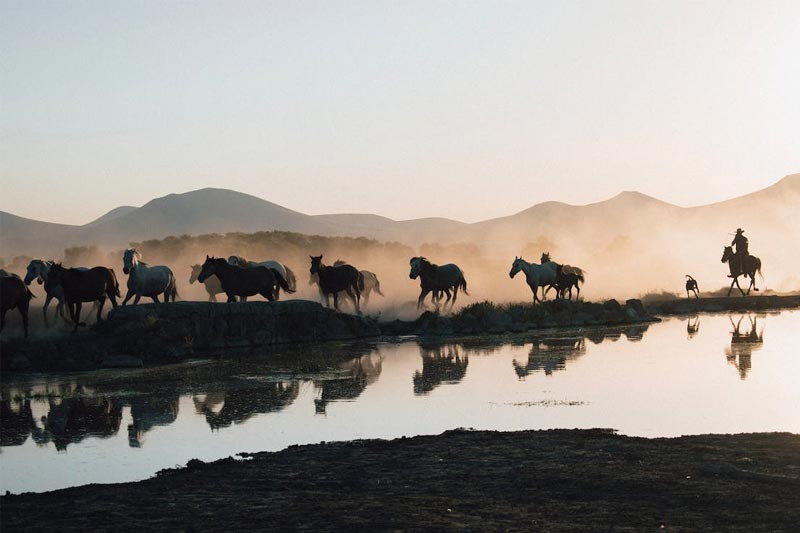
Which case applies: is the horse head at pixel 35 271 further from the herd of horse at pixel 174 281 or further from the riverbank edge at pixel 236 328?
the riverbank edge at pixel 236 328

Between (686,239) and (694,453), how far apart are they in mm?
123565

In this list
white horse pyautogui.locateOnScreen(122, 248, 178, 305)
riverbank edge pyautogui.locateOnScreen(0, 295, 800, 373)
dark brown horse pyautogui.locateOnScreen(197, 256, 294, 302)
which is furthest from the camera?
dark brown horse pyautogui.locateOnScreen(197, 256, 294, 302)

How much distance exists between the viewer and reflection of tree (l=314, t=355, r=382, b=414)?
818 inches

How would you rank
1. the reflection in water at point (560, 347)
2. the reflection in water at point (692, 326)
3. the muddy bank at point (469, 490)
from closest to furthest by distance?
the muddy bank at point (469, 490) → the reflection in water at point (560, 347) → the reflection in water at point (692, 326)

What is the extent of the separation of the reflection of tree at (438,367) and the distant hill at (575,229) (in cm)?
5272

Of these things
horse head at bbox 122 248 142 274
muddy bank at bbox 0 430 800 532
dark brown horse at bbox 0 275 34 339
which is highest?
horse head at bbox 122 248 142 274

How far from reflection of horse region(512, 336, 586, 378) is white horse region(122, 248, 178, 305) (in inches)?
519

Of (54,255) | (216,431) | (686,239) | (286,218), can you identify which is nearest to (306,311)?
(216,431)

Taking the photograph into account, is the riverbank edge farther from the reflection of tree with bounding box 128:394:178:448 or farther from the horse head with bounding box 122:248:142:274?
the reflection of tree with bounding box 128:394:178:448

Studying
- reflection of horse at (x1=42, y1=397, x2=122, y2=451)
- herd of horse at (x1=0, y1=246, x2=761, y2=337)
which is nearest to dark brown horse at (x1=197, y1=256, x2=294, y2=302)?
herd of horse at (x1=0, y1=246, x2=761, y2=337)

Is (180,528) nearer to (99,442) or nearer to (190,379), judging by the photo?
(99,442)

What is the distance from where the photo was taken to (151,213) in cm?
13775

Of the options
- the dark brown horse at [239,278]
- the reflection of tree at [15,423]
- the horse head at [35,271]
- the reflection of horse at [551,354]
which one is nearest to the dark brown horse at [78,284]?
the horse head at [35,271]

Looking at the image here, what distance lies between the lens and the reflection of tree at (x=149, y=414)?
16906mm
